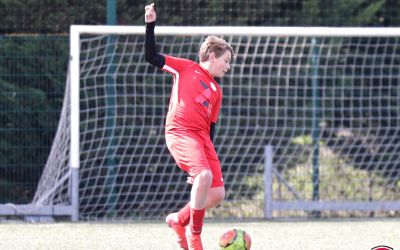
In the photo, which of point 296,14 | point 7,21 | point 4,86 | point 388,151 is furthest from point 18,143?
point 388,151

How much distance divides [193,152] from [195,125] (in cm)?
25

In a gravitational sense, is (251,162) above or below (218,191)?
below

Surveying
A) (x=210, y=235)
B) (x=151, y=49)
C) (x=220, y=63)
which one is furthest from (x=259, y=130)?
(x=151, y=49)

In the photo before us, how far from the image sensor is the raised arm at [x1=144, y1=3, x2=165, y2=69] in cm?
644

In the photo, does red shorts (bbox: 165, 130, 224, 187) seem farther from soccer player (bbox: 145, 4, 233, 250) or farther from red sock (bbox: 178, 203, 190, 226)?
red sock (bbox: 178, 203, 190, 226)

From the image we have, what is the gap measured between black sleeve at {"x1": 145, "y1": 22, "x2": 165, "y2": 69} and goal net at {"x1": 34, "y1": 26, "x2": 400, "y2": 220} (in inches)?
126

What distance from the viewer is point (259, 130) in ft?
34.6

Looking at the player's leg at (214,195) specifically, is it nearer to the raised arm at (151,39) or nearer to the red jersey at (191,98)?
the red jersey at (191,98)

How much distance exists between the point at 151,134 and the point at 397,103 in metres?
2.78

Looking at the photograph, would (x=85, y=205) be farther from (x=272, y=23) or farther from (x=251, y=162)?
(x=272, y=23)

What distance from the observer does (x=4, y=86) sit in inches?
391

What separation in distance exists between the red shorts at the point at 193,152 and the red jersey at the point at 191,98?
6 centimetres

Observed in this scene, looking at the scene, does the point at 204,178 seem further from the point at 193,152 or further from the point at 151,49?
the point at 151,49

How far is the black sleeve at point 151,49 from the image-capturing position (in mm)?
6488
